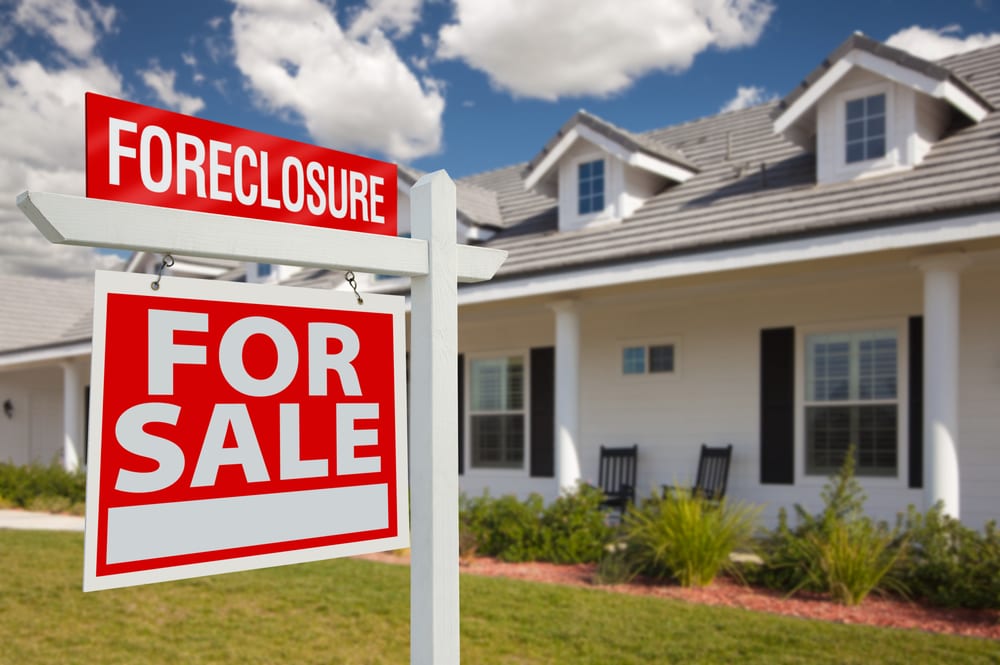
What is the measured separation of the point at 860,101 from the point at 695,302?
2.99m

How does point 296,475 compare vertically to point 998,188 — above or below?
below

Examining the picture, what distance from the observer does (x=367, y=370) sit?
87.1 inches

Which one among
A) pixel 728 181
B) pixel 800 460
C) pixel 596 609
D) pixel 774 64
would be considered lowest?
pixel 596 609

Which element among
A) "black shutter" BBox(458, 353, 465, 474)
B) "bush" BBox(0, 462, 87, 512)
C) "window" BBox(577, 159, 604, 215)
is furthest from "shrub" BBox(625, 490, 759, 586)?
"bush" BBox(0, 462, 87, 512)

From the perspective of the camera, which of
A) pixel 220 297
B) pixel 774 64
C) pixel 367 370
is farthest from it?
pixel 774 64

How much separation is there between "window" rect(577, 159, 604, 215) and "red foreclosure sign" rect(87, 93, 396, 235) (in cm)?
942

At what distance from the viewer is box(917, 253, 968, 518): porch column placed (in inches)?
304

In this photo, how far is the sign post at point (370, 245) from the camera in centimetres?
196

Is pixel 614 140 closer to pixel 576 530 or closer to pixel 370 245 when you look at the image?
pixel 576 530

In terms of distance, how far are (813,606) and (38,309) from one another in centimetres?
2446

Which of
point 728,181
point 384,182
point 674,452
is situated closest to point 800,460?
point 674,452

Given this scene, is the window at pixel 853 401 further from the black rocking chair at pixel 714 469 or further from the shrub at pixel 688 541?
the shrub at pixel 688 541

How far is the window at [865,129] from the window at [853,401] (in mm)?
1908

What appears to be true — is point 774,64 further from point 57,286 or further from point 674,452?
point 57,286
